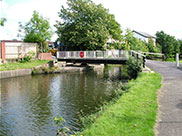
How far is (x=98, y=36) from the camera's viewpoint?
3547 centimetres

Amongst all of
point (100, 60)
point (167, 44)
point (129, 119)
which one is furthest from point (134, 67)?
point (167, 44)

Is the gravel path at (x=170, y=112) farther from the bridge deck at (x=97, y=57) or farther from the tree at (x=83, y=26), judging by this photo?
the tree at (x=83, y=26)

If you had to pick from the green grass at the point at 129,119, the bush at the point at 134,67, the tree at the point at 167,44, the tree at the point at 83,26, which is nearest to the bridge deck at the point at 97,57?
the tree at the point at 83,26

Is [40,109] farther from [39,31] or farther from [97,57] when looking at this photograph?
[39,31]

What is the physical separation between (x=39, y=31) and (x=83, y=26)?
7.99 m

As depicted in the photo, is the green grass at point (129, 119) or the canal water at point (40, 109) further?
the canal water at point (40, 109)

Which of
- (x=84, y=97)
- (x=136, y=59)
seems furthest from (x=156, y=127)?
(x=136, y=59)

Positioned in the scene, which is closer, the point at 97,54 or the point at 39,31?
the point at 97,54

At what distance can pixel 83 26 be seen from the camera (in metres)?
36.4

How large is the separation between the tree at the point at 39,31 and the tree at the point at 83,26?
6.19 ft

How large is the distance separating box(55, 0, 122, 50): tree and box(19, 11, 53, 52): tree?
6.19 feet

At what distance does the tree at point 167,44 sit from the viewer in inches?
2317

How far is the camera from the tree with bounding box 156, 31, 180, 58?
193 ft

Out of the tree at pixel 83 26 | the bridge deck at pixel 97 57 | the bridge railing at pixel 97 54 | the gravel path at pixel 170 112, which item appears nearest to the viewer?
the gravel path at pixel 170 112
